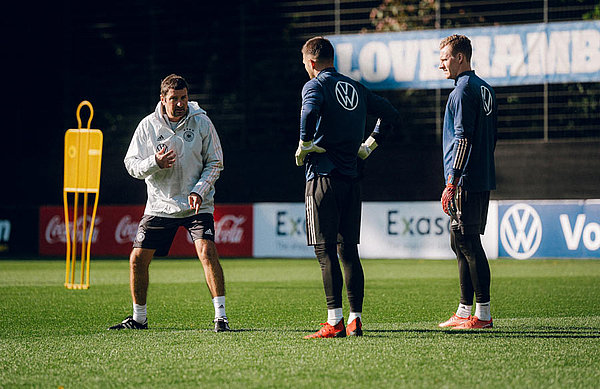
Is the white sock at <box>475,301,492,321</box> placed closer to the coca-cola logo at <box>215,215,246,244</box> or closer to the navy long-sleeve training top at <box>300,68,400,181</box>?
the navy long-sleeve training top at <box>300,68,400,181</box>

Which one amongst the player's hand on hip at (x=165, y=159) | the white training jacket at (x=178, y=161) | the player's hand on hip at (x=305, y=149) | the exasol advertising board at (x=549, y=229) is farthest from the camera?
the exasol advertising board at (x=549, y=229)

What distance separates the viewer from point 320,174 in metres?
6.22

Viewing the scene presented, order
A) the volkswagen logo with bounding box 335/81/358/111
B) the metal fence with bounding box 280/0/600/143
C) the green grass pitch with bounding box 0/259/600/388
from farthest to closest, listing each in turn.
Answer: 1. the metal fence with bounding box 280/0/600/143
2. the volkswagen logo with bounding box 335/81/358/111
3. the green grass pitch with bounding box 0/259/600/388

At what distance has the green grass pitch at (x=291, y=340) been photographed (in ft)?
15.6

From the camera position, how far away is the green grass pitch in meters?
4.77

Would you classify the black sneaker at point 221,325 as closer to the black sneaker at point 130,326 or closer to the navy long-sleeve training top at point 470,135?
the black sneaker at point 130,326

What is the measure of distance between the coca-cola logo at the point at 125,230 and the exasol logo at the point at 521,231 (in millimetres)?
6962

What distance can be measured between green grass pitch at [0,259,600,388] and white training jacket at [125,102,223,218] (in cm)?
88

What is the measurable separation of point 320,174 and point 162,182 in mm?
1257

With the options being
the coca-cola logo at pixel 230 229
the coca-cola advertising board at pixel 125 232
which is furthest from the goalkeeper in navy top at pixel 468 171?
the coca-cola logo at pixel 230 229

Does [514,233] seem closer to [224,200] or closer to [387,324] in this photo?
[224,200]

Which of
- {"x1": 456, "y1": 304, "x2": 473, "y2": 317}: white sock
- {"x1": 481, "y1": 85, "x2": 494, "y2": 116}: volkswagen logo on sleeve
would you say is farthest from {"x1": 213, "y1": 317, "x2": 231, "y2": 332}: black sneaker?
{"x1": 481, "y1": 85, "x2": 494, "y2": 116}: volkswagen logo on sleeve

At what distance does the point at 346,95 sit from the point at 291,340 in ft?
5.25

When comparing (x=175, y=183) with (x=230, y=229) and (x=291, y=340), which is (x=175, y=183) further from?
(x=230, y=229)
